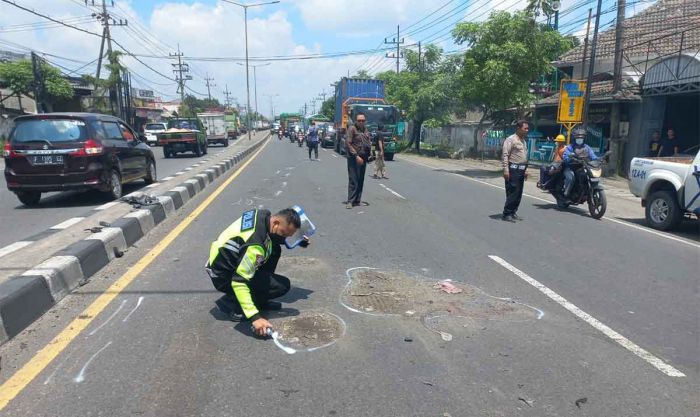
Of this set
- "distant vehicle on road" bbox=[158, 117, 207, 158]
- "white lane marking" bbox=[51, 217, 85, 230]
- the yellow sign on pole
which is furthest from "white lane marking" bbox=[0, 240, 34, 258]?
"distant vehicle on road" bbox=[158, 117, 207, 158]

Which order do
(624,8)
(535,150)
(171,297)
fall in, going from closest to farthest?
(171,297) < (624,8) < (535,150)

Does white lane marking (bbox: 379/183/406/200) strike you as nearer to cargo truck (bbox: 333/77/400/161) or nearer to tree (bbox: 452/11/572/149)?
tree (bbox: 452/11/572/149)

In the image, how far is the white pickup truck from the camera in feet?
27.8

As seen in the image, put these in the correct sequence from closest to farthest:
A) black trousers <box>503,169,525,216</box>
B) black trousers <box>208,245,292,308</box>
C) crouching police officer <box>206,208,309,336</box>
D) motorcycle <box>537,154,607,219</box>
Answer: crouching police officer <box>206,208,309,336</box> → black trousers <box>208,245,292,308</box> → black trousers <box>503,169,525,216</box> → motorcycle <box>537,154,607,219</box>

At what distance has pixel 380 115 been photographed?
88.2 ft

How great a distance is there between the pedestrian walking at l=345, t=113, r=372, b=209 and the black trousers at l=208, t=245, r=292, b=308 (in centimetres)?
581

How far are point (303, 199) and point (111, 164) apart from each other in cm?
393

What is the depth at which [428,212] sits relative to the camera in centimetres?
1006

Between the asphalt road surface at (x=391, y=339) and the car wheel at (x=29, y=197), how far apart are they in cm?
444

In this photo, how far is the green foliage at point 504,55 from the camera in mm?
18578

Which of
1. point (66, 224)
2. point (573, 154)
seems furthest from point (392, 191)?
point (66, 224)

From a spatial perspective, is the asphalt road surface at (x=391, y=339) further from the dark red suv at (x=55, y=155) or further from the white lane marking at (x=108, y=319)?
the dark red suv at (x=55, y=155)

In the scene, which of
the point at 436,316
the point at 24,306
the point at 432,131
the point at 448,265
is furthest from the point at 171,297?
the point at 432,131

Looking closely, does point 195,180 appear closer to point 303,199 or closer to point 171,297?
point 303,199
